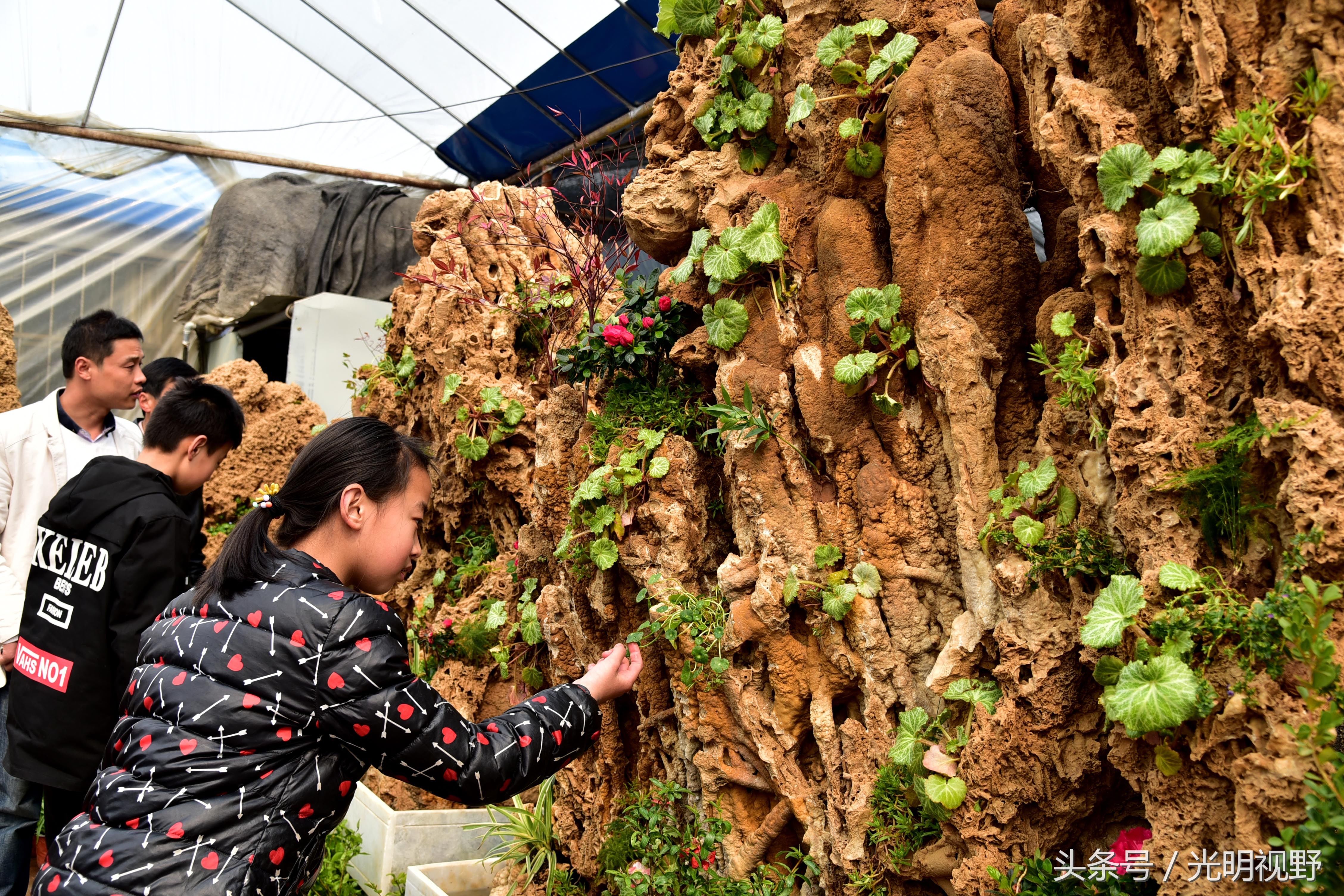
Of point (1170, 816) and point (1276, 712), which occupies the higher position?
point (1276, 712)

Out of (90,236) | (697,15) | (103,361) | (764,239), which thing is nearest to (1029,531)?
(764,239)

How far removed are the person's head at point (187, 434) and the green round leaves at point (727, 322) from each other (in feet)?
6.65

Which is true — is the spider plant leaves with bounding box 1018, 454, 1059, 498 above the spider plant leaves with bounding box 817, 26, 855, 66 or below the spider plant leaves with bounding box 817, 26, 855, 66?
below

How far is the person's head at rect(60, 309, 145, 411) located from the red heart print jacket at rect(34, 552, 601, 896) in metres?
2.52

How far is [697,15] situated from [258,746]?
10.2 ft

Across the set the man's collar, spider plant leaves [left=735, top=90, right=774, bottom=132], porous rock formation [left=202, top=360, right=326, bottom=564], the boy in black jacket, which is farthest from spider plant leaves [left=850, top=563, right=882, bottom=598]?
porous rock formation [left=202, top=360, right=326, bottom=564]

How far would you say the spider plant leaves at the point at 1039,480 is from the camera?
255 centimetres

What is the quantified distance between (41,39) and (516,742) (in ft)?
38.3

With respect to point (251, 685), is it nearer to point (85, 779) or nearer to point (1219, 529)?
point (85, 779)

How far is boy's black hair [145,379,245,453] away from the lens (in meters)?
3.68

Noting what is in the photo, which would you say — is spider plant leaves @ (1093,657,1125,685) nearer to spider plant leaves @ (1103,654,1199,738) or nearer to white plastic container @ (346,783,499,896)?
spider plant leaves @ (1103,654,1199,738)

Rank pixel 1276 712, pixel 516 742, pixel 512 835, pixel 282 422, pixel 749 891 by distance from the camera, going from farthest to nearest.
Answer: pixel 282 422, pixel 512 835, pixel 749 891, pixel 516 742, pixel 1276 712

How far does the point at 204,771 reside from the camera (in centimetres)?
199

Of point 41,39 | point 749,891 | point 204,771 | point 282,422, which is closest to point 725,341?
point 749,891
